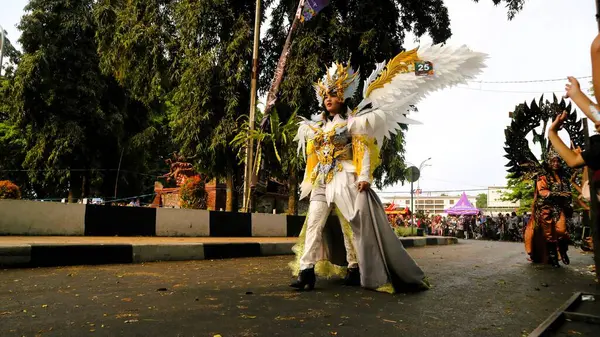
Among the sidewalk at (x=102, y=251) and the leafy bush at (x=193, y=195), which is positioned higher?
the leafy bush at (x=193, y=195)

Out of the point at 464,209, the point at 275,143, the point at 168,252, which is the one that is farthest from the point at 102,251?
the point at 464,209

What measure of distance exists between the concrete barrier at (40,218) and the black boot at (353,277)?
4.96m

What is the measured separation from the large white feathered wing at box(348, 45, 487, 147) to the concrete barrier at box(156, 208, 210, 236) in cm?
504

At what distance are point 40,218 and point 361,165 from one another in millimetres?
5387

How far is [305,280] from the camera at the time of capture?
145 inches

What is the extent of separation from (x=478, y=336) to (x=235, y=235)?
757 cm

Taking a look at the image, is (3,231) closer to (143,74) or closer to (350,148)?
(350,148)

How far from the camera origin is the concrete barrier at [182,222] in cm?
795

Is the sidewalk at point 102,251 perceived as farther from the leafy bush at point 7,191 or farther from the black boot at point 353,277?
the leafy bush at point 7,191

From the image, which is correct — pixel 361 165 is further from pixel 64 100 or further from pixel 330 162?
pixel 64 100

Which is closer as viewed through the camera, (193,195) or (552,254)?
(552,254)

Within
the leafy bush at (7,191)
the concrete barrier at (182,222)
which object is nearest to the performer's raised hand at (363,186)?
the concrete barrier at (182,222)

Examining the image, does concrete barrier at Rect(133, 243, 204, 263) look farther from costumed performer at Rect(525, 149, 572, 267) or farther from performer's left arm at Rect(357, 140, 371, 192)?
costumed performer at Rect(525, 149, 572, 267)

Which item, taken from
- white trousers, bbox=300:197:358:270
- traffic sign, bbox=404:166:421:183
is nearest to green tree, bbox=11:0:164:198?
traffic sign, bbox=404:166:421:183
